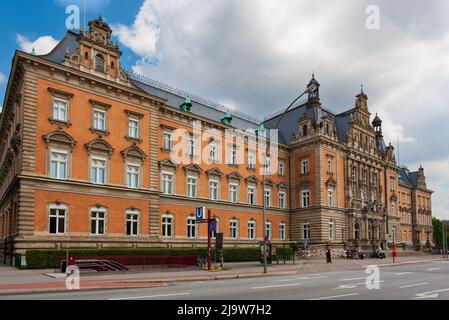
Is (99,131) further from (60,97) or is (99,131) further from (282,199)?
(282,199)

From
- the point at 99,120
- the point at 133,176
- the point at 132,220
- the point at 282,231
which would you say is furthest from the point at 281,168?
the point at 99,120

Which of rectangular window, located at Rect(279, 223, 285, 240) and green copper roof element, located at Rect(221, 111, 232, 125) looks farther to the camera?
rectangular window, located at Rect(279, 223, 285, 240)

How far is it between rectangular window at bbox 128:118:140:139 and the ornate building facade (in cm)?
10

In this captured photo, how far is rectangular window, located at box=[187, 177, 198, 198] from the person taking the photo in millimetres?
46531

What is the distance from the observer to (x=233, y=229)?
51500mm

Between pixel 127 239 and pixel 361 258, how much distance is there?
1252 inches

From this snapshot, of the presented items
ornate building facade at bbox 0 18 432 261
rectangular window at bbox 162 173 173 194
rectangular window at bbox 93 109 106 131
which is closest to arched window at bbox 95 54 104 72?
ornate building facade at bbox 0 18 432 261

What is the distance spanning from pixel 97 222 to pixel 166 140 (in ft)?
39.4

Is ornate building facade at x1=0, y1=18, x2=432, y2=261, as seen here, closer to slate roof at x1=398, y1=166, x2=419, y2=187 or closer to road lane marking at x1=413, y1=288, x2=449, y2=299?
road lane marking at x1=413, y1=288, x2=449, y2=299

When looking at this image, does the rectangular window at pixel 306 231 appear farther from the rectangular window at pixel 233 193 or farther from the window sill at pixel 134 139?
the window sill at pixel 134 139

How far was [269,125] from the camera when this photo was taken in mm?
68062

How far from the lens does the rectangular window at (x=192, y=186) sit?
153ft
